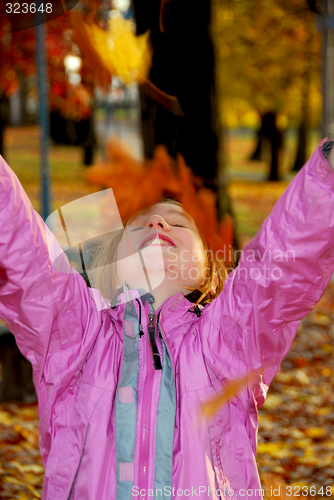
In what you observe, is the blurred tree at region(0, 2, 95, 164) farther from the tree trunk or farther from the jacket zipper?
the jacket zipper

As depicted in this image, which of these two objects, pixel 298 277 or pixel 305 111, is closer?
pixel 298 277

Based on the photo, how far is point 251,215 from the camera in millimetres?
14672

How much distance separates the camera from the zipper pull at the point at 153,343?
1.80m

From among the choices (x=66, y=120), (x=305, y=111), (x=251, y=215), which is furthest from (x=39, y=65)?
(x=66, y=120)

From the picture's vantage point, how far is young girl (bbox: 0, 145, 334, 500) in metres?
1.62

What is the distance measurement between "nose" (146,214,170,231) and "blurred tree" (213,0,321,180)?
1171 centimetres

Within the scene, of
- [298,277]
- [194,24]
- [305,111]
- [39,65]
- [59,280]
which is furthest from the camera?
[305,111]

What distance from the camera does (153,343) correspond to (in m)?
1.83

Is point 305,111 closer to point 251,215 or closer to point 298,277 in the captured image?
point 251,215

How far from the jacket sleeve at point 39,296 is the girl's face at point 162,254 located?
16 cm

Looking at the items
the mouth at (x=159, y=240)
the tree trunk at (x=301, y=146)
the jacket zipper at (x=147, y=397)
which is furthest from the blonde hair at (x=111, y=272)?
the tree trunk at (x=301, y=146)

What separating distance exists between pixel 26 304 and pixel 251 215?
1321cm

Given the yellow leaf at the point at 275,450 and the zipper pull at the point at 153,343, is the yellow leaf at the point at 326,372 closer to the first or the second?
the yellow leaf at the point at 275,450

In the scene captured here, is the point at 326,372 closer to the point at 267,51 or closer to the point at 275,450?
the point at 275,450
